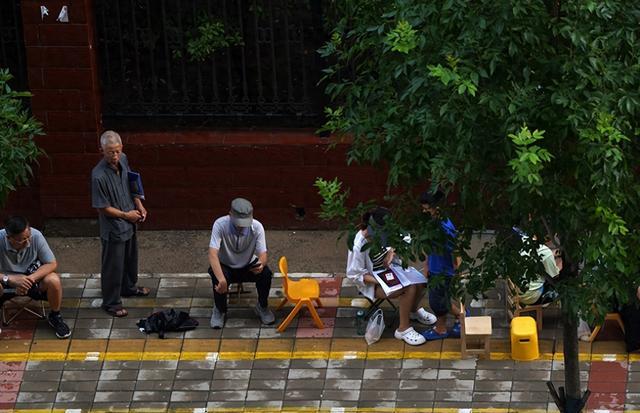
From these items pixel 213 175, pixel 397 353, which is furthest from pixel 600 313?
pixel 213 175

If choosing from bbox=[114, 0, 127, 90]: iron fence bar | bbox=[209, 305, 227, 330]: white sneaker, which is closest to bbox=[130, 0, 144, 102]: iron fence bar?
bbox=[114, 0, 127, 90]: iron fence bar

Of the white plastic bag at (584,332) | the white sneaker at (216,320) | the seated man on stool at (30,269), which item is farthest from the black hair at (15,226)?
the white plastic bag at (584,332)

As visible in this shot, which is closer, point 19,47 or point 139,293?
point 139,293

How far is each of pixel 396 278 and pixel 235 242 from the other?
4.85 ft

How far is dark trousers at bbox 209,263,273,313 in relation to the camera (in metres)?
13.0

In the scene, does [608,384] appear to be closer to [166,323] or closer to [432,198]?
[432,198]

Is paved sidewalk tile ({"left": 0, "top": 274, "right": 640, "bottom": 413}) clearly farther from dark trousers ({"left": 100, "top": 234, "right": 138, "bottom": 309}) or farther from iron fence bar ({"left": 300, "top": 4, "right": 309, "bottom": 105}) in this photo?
iron fence bar ({"left": 300, "top": 4, "right": 309, "bottom": 105})

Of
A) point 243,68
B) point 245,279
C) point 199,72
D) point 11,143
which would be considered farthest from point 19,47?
point 245,279

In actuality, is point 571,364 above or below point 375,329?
above

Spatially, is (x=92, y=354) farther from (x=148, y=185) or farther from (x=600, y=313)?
(x=600, y=313)

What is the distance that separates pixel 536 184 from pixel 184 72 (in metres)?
6.90

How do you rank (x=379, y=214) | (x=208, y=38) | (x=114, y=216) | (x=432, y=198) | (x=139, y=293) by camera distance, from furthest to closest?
1. (x=208, y=38)
2. (x=139, y=293)
3. (x=114, y=216)
4. (x=379, y=214)
5. (x=432, y=198)

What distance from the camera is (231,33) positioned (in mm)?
14578

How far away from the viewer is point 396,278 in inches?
501
